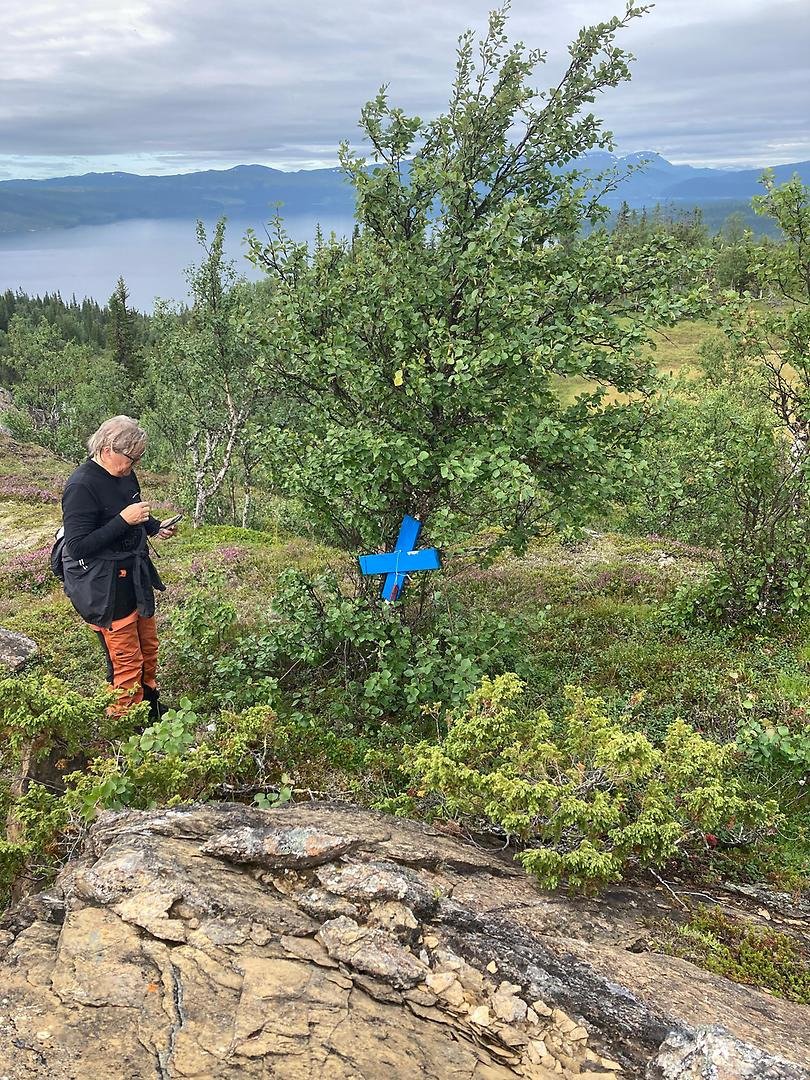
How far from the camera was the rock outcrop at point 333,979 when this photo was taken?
→ 312 centimetres

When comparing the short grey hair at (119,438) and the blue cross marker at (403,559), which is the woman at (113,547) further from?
the blue cross marker at (403,559)

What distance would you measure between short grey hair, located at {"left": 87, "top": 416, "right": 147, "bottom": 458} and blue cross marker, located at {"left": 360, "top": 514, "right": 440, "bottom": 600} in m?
3.01

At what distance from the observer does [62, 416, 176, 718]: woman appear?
7.53 m

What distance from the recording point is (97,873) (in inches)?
164

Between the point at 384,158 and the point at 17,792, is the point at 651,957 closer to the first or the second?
the point at 17,792

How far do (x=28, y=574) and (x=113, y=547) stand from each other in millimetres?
10955

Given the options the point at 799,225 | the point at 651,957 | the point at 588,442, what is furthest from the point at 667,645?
the point at 651,957

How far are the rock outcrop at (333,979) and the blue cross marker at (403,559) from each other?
3.73 metres

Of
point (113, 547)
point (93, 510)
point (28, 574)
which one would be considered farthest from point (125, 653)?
point (28, 574)

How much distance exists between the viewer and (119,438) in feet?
24.9

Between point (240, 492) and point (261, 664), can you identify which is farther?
point (240, 492)

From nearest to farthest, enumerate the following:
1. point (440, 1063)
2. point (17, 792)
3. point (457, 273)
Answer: point (440, 1063), point (17, 792), point (457, 273)

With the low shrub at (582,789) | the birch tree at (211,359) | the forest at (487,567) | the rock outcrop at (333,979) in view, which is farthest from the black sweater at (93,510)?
the birch tree at (211,359)

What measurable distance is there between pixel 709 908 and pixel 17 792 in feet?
19.6
